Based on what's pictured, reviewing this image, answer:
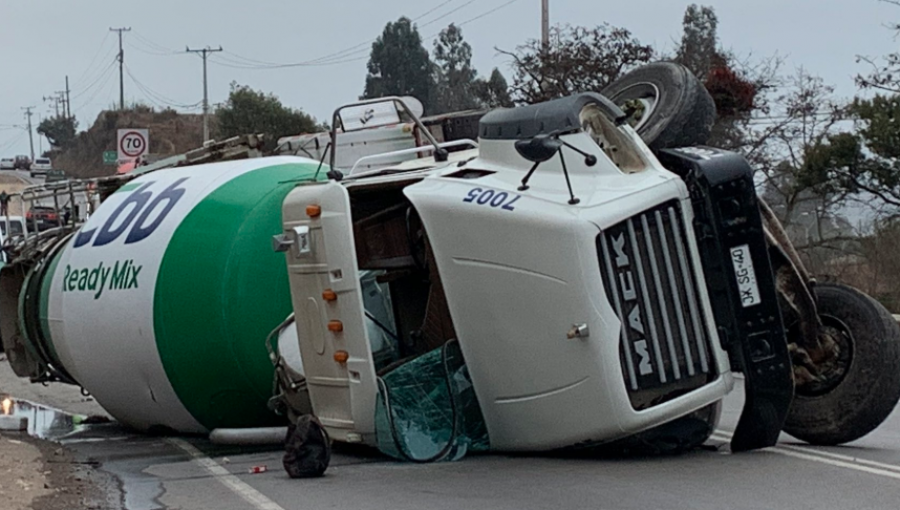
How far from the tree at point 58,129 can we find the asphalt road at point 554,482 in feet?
449

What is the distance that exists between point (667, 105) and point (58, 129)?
143251 millimetres

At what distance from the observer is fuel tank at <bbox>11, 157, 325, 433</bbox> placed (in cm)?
1101

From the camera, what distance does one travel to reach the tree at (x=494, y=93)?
32.3 metres

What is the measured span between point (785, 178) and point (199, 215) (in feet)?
78.1

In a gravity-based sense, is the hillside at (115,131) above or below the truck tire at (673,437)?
above

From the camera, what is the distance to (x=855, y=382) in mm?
9305

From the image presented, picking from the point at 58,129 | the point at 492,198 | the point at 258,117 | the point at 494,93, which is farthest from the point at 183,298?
the point at 58,129

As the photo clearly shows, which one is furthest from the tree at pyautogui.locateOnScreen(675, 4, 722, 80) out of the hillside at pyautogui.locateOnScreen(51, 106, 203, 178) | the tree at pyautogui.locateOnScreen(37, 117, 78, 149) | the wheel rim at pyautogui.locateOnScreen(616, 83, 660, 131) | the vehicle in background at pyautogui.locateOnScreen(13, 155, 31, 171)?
the tree at pyautogui.locateOnScreen(37, 117, 78, 149)

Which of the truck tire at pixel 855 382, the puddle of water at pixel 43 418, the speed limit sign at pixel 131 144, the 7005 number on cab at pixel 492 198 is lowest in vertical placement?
the puddle of water at pixel 43 418

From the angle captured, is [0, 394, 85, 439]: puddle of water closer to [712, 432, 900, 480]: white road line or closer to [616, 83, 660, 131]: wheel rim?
[616, 83, 660, 131]: wheel rim

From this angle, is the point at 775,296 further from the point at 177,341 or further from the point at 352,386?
the point at 177,341

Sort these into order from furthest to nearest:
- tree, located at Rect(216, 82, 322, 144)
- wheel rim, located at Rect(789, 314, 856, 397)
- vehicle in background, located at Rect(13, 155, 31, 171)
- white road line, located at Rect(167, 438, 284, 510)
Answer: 1. vehicle in background, located at Rect(13, 155, 31, 171)
2. tree, located at Rect(216, 82, 322, 144)
3. wheel rim, located at Rect(789, 314, 856, 397)
4. white road line, located at Rect(167, 438, 284, 510)

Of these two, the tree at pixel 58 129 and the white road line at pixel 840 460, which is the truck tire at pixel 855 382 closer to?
the white road line at pixel 840 460

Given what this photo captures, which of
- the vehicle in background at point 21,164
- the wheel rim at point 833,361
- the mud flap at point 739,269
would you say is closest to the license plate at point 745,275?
the mud flap at point 739,269
